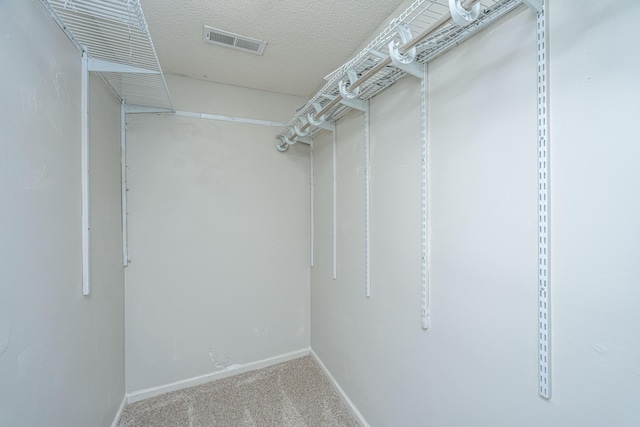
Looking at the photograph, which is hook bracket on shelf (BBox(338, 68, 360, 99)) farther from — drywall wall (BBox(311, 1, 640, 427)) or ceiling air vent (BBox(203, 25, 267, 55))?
ceiling air vent (BBox(203, 25, 267, 55))

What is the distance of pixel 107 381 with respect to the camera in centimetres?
175

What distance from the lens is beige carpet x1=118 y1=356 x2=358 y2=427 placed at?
6.31ft

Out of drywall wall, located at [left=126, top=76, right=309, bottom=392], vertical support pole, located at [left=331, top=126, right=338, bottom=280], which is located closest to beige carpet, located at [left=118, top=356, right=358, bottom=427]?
drywall wall, located at [left=126, top=76, right=309, bottom=392]

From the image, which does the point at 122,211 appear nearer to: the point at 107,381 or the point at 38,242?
the point at 38,242

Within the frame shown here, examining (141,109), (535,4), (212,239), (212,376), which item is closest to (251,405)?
(212,376)

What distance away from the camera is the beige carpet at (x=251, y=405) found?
6.31 feet

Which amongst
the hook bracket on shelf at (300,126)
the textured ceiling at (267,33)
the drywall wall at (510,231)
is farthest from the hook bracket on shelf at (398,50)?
the hook bracket on shelf at (300,126)

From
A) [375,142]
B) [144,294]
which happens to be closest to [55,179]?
[144,294]

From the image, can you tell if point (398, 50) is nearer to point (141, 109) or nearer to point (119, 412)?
point (141, 109)

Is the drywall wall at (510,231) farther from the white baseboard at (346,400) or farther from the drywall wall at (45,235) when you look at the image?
the drywall wall at (45,235)

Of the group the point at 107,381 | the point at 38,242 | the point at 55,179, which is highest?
the point at 55,179

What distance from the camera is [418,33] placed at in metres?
1.17

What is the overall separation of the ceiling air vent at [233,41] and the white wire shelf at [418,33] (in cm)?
60

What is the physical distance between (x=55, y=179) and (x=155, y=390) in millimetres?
1976
